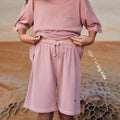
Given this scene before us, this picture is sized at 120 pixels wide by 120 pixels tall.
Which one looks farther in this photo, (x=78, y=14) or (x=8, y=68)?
(x=8, y=68)

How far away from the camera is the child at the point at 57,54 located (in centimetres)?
70

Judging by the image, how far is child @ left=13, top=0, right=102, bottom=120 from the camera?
2.30 ft

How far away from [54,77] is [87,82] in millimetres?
957

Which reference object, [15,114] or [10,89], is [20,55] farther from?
[15,114]

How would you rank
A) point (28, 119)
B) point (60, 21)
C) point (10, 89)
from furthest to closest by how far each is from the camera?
point (10, 89), point (28, 119), point (60, 21)

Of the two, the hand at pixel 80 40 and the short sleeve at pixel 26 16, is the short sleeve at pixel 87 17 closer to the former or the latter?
the hand at pixel 80 40

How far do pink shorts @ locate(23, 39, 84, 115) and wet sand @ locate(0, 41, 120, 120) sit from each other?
0.62 metres

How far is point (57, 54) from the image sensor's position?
703 mm

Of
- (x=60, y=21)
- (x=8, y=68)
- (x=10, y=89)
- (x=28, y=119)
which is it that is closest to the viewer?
(x=60, y=21)

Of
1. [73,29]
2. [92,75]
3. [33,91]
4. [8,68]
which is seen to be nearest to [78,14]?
[73,29]

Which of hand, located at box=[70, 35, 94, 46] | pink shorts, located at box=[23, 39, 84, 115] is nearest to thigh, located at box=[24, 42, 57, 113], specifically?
pink shorts, located at box=[23, 39, 84, 115]

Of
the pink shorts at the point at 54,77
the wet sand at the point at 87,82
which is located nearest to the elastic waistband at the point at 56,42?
the pink shorts at the point at 54,77

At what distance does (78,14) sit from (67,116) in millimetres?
427

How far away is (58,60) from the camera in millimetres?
708
